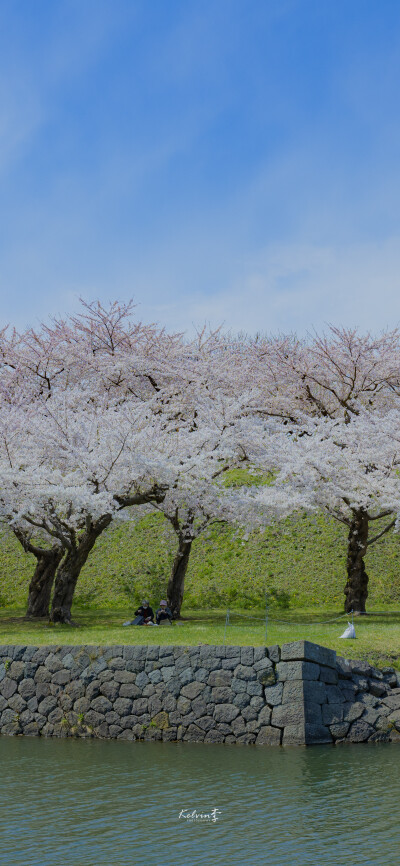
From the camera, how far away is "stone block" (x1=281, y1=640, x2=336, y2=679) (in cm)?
1385

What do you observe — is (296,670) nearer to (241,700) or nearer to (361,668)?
(241,700)

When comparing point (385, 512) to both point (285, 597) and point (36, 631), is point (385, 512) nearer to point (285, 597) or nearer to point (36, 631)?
point (285, 597)

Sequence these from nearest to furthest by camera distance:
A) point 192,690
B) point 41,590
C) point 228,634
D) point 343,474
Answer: point 192,690
point 228,634
point 343,474
point 41,590

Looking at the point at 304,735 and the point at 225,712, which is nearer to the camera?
the point at 304,735

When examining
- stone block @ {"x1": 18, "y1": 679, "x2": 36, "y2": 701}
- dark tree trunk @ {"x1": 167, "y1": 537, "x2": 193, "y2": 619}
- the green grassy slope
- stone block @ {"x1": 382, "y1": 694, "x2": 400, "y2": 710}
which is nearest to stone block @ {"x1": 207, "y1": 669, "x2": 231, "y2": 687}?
stone block @ {"x1": 382, "y1": 694, "x2": 400, "y2": 710}

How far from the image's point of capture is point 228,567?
3077 cm

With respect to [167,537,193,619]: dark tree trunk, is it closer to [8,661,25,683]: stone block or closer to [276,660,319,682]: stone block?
[8,661,25,683]: stone block

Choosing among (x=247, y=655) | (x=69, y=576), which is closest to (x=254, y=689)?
(x=247, y=655)

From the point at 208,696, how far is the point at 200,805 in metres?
4.56

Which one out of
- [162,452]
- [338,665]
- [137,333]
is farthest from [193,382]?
[338,665]

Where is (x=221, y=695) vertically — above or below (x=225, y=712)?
above

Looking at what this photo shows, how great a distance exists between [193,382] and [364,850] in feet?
65.2

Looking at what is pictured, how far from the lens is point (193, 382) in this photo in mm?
26828

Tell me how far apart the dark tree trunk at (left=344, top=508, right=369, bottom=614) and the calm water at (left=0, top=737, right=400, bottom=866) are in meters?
10.6
